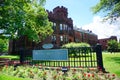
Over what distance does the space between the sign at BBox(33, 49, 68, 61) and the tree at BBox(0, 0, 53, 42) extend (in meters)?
11.2

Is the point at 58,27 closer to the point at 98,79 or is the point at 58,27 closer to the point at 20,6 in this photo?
the point at 20,6

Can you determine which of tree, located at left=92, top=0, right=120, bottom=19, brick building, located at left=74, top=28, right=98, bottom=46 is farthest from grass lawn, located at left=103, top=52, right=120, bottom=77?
brick building, located at left=74, top=28, right=98, bottom=46

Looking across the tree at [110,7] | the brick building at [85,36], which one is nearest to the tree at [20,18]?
the tree at [110,7]

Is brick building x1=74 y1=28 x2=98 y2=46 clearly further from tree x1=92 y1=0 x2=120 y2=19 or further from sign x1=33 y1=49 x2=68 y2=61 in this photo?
sign x1=33 y1=49 x2=68 y2=61

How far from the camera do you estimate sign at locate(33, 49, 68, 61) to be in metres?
12.4

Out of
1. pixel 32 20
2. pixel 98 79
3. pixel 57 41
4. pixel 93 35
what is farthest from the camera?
pixel 93 35

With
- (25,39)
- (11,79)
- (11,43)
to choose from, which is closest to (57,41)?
(25,39)

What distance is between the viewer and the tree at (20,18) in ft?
79.3

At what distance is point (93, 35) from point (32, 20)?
5383cm

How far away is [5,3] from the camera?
78.5 ft

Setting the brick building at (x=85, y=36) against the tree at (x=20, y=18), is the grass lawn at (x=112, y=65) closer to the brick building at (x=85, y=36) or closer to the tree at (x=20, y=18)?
the tree at (x=20, y=18)

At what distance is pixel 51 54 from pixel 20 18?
12.8 meters

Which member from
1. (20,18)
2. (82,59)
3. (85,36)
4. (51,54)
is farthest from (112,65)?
(85,36)

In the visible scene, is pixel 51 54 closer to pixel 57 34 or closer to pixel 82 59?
pixel 82 59
